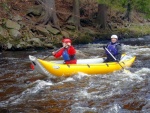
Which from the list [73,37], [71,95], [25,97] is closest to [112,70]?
[71,95]

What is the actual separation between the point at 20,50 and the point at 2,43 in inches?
34.2

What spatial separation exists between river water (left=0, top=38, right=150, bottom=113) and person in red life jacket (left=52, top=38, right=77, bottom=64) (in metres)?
0.62

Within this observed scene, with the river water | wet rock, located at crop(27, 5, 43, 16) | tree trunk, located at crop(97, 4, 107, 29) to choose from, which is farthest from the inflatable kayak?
tree trunk, located at crop(97, 4, 107, 29)

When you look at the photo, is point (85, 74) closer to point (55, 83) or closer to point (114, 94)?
point (55, 83)

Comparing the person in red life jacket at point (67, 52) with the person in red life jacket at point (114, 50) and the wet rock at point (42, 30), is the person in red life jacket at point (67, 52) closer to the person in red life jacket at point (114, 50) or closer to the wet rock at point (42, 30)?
the person in red life jacket at point (114, 50)

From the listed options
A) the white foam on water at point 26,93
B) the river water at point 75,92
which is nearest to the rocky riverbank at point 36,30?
the river water at point 75,92

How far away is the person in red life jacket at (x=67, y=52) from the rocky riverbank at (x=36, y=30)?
3.90m

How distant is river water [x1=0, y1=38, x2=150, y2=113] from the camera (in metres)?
6.03

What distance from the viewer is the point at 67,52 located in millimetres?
8781

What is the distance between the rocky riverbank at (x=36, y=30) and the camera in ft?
45.4

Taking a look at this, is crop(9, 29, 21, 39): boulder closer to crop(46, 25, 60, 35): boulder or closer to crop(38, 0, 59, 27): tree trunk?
crop(46, 25, 60, 35): boulder

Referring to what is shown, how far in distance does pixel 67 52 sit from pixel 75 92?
195 centimetres

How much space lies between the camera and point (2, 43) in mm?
13383

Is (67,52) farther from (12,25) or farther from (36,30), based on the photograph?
(36,30)
